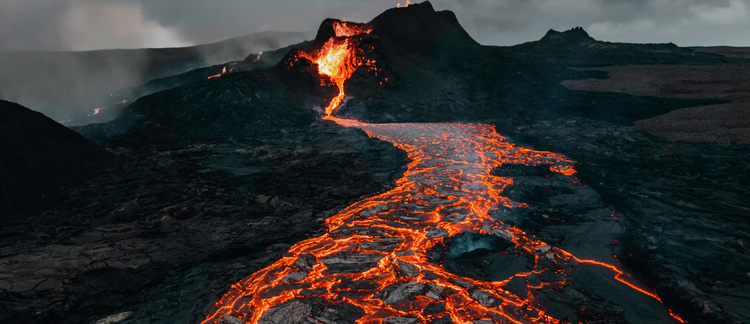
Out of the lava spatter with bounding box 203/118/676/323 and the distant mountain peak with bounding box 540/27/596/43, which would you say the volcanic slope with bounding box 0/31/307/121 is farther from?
the distant mountain peak with bounding box 540/27/596/43

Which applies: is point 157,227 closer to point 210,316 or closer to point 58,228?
point 58,228

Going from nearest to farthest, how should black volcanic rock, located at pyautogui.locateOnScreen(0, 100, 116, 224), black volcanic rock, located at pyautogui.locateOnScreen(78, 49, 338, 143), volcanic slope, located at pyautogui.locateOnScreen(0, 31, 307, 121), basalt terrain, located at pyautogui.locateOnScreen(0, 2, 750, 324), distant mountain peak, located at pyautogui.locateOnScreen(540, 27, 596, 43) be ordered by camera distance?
1. basalt terrain, located at pyautogui.locateOnScreen(0, 2, 750, 324)
2. black volcanic rock, located at pyautogui.locateOnScreen(0, 100, 116, 224)
3. black volcanic rock, located at pyautogui.locateOnScreen(78, 49, 338, 143)
4. volcanic slope, located at pyautogui.locateOnScreen(0, 31, 307, 121)
5. distant mountain peak, located at pyautogui.locateOnScreen(540, 27, 596, 43)

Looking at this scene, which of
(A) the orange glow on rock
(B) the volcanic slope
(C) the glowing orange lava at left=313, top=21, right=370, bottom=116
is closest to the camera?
(A) the orange glow on rock

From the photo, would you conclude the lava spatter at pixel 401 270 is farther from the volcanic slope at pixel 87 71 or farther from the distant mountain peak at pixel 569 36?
the distant mountain peak at pixel 569 36

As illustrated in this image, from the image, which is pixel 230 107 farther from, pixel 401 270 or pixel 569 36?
pixel 569 36

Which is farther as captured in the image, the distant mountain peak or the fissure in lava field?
the distant mountain peak

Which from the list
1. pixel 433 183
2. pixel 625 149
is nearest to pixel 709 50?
pixel 625 149

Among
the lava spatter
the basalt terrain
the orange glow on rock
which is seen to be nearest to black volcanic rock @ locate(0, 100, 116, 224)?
the basalt terrain
